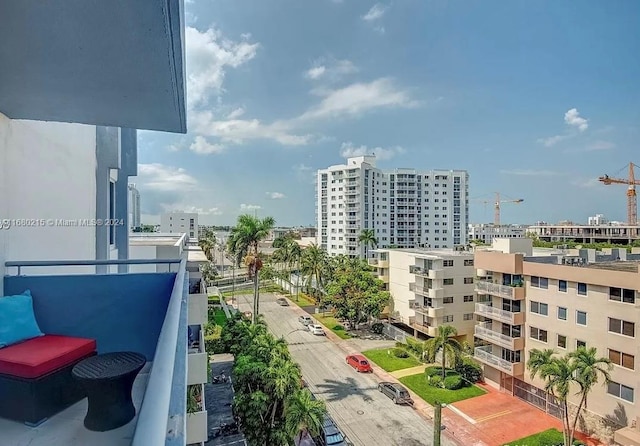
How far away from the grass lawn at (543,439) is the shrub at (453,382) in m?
3.81

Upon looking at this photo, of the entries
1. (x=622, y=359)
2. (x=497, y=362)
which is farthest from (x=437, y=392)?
(x=622, y=359)

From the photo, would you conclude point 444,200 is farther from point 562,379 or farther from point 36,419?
point 36,419

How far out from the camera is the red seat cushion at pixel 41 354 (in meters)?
2.16

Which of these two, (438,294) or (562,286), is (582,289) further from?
(438,294)

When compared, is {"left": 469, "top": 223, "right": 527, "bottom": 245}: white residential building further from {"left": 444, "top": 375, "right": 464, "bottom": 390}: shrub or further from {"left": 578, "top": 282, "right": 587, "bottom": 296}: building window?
{"left": 578, "top": 282, "right": 587, "bottom": 296}: building window

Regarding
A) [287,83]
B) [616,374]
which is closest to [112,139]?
[616,374]

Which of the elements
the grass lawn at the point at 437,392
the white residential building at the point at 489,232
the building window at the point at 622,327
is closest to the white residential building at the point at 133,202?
the grass lawn at the point at 437,392

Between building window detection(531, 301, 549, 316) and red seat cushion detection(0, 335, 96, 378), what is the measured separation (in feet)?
51.9

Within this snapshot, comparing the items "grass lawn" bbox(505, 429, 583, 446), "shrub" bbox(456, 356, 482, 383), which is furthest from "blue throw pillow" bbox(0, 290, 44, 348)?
"shrub" bbox(456, 356, 482, 383)

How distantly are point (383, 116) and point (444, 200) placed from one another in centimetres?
1506

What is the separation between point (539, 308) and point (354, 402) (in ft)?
26.9

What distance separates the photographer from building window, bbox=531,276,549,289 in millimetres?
14609

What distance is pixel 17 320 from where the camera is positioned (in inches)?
110

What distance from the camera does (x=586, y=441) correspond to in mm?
12445
